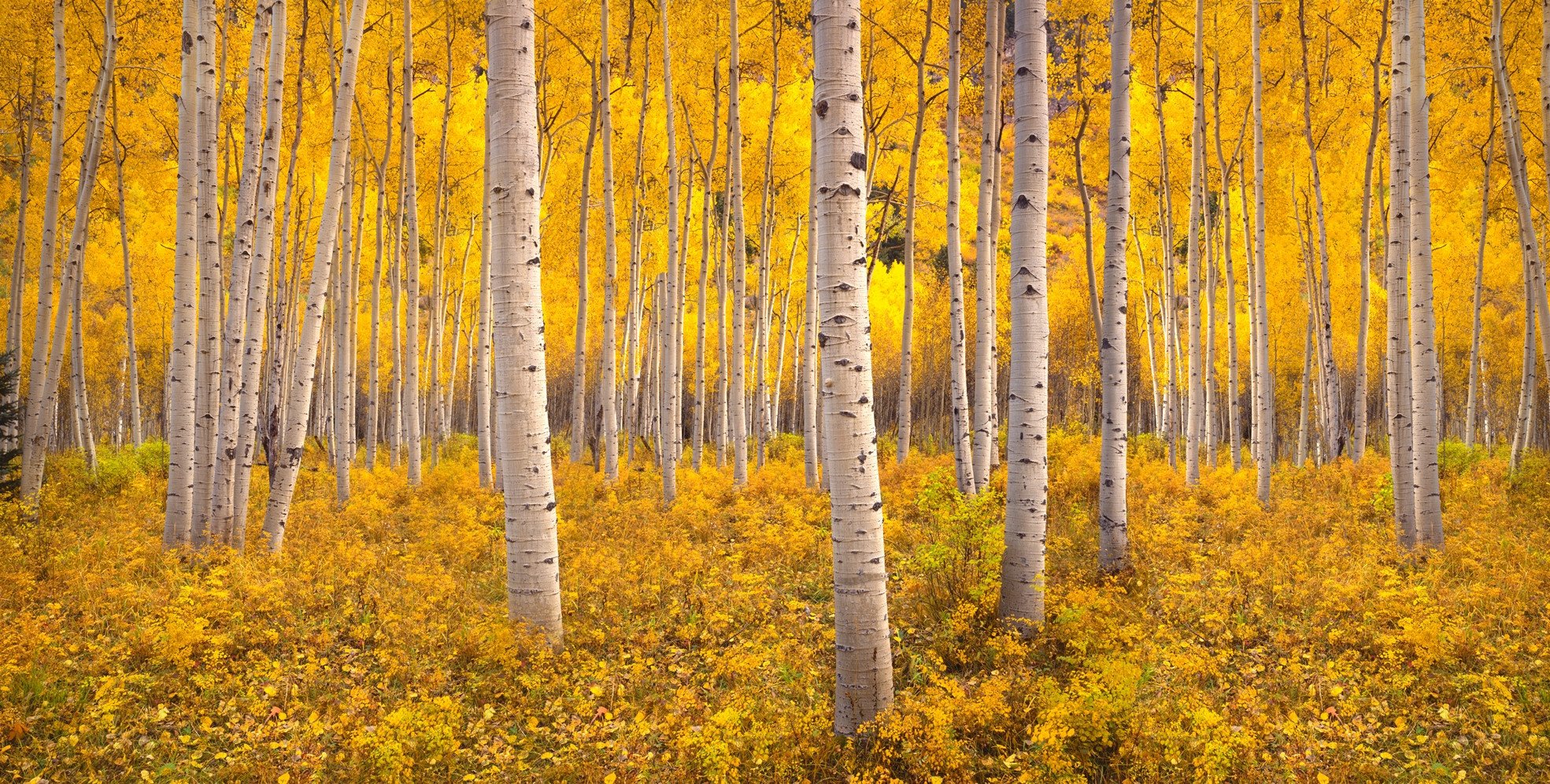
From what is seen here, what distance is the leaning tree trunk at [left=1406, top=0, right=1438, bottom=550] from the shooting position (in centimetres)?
751

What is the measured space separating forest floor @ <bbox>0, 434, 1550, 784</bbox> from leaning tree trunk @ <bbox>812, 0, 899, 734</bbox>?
1.36 ft

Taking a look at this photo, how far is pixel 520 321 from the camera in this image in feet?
16.9

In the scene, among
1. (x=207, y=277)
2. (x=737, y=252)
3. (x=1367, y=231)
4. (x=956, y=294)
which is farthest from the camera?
(x=1367, y=231)

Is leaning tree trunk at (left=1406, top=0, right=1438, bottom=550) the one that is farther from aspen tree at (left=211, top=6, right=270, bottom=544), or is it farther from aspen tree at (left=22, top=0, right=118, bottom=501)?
aspen tree at (left=22, top=0, right=118, bottom=501)

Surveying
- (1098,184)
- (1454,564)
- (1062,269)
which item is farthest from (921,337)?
(1454,564)

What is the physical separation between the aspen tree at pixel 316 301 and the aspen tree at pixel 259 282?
0.32 m

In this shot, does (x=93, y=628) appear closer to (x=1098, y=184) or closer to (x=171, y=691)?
(x=171, y=691)

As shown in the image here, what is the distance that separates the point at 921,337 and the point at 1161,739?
90.0 ft

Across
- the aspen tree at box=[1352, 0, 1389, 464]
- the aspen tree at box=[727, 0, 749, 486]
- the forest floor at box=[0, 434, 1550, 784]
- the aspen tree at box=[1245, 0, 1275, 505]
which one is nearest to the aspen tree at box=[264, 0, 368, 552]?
the forest floor at box=[0, 434, 1550, 784]

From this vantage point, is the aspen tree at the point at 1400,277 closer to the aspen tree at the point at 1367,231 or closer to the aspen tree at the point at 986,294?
the aspen tree at the point at 986,294

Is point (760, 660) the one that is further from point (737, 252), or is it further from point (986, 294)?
point (737, 252)

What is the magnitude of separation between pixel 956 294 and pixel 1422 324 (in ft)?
13.9

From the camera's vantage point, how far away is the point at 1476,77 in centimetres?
1277

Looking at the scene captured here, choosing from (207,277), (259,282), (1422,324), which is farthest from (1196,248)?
(207,277)
